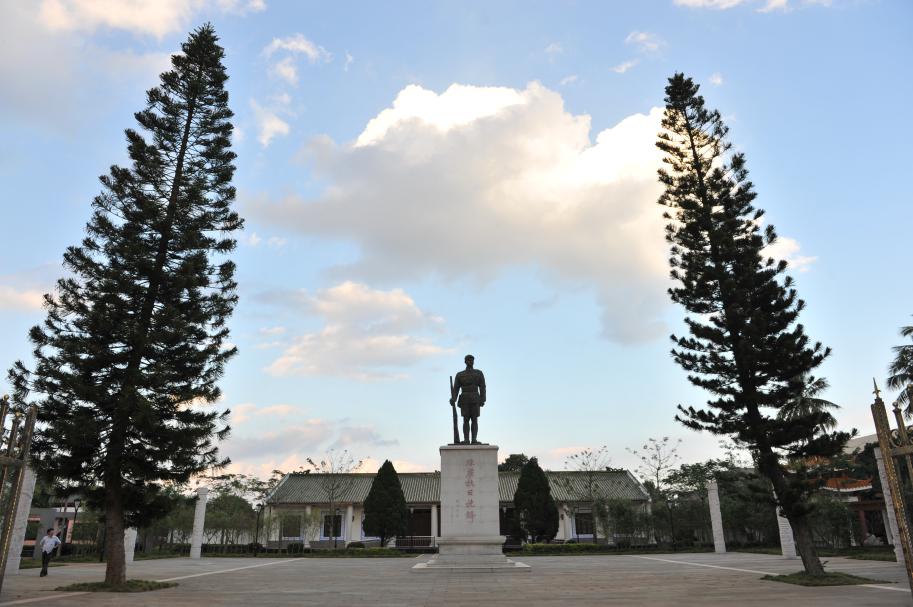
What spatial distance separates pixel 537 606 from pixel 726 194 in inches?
416

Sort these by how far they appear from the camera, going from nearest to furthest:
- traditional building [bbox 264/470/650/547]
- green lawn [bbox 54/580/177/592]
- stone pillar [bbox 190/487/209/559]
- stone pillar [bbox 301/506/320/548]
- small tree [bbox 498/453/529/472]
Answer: green lawn [bbox 54/580/177/592], stone pillar [bbox 190/487/209/559], stone pillar [bbox 301/506/320/548], traditional building [bbox 264/470/650/547], small tree [bbox 498/453/529/472]

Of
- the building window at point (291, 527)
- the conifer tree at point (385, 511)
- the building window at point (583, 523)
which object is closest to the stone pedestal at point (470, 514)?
the conifer tree at point (385, 511)

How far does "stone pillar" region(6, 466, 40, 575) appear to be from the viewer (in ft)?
44.3

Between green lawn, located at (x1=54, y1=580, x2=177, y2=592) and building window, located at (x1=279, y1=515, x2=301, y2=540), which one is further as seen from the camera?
building window, located at (x1=279, y1=515, x2=301, y2=540)

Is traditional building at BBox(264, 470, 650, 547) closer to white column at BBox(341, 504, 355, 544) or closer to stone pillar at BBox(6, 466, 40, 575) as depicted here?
white column at BBox(341, 504, 355, 544)

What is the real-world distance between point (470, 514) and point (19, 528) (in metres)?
11.1

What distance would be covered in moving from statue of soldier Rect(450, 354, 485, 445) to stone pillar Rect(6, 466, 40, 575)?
10373 mm

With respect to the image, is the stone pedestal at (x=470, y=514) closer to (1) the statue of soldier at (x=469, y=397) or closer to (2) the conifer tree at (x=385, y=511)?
(1) the statue of soldier at (x=469, y=397)

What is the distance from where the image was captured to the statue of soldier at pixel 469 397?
15.8 meters

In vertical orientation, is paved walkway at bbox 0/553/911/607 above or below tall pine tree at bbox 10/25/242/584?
below

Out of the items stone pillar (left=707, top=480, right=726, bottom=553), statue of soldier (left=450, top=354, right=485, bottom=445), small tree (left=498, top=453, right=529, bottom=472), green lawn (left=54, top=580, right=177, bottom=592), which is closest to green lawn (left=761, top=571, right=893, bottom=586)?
statue of soldier (left=450, top=354, right=485, bottom=445)

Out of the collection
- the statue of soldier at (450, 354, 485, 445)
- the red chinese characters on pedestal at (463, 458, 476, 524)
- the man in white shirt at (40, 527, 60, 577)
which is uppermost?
the statue of soldier at (450, 354, 485, 445)

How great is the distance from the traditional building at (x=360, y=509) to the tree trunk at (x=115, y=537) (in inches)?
805

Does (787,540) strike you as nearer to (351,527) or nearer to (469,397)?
(469,397)
